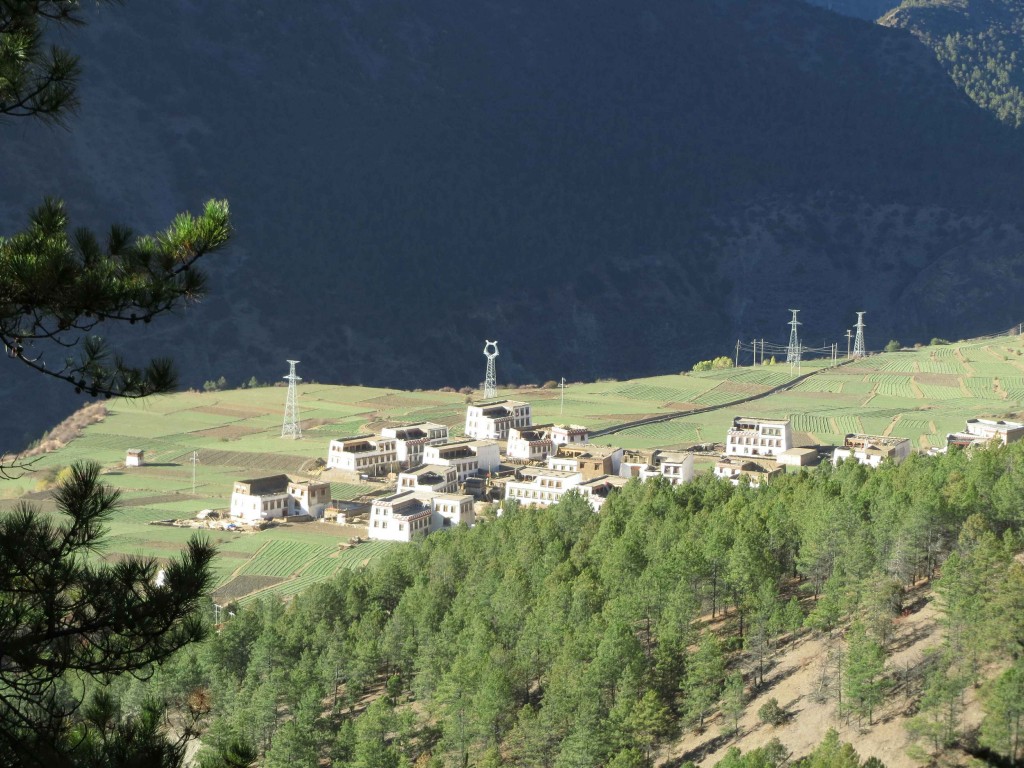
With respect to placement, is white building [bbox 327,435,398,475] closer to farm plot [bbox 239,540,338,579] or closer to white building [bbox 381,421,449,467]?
white building [bbox 381,421,449,467]

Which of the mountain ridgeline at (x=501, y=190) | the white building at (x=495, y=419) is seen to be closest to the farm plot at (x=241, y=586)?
the white building at (x=495, y=419)

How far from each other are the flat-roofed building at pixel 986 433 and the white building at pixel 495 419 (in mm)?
21317

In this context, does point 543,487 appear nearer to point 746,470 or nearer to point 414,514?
point 414,514

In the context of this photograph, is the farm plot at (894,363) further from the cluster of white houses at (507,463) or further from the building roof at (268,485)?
the building roof at (268,485)

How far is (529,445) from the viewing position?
2527 inches

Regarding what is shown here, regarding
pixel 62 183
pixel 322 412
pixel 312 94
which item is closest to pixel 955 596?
pixel 322 412

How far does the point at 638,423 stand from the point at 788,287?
91.3 m

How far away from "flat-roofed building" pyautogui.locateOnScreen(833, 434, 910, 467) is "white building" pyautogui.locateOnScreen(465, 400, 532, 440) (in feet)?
56.0

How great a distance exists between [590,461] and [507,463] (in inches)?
287

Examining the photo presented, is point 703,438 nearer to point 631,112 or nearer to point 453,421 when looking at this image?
point 453,421

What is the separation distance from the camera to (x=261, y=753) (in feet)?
99.2

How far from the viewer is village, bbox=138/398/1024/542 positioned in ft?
171

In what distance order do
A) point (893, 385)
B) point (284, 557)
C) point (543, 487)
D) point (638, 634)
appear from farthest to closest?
point (893, 385)
point (543, 487)
point (284, 557)
point (638, 634)

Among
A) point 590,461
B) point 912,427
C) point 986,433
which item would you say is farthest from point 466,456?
point 986,433
